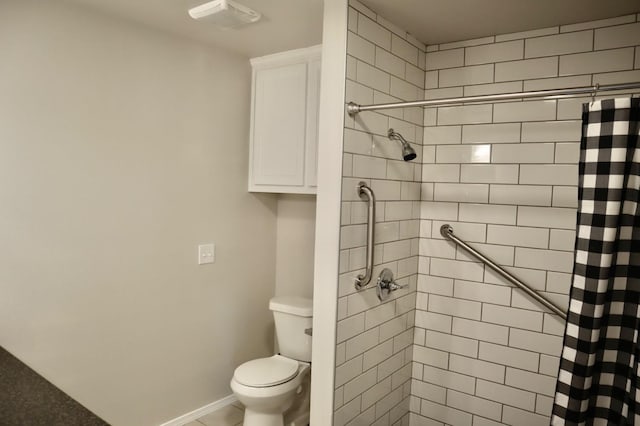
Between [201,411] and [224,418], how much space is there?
16cm

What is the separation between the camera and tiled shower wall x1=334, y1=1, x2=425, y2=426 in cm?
195

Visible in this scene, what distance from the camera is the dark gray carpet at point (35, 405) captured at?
971 mm

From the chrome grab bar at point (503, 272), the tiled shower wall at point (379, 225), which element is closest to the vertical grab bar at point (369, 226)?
the tiled shower wall at point (379, 225)

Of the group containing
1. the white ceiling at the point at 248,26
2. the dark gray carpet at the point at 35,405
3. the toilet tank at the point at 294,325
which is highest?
the white ceiling at the point at 248,26

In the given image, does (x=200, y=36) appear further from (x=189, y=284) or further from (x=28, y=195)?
(x=189, y=284)

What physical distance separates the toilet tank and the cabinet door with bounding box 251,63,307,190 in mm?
743

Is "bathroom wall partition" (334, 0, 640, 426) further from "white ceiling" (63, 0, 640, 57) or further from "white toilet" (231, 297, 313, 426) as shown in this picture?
"white toilet" (231, 297, 313, 426)

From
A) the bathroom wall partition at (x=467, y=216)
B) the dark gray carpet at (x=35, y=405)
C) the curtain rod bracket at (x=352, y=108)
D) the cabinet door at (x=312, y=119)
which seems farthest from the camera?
the cabinet door at (x=312, y=119)

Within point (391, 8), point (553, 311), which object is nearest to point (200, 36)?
point (391, 8)

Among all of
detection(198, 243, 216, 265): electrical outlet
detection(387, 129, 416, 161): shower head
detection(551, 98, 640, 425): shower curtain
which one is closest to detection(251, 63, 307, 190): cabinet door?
detection(198, 243, 216, 265): electrical outlet

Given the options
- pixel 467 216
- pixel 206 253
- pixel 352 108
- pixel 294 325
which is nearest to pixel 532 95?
pixel 352 108

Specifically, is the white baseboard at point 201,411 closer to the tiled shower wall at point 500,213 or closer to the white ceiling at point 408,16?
the tiled shower wall at point 500,213

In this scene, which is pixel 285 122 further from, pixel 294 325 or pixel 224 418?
pixel 224 418

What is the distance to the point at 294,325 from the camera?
8.95ft
